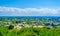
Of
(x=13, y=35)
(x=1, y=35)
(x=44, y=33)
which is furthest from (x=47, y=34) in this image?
(x=1, y=35)

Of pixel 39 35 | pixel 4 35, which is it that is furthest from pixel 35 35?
pixel 4 35

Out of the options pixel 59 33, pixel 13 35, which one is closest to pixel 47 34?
pixel 59 33

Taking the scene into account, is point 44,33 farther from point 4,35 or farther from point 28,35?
point 4,35

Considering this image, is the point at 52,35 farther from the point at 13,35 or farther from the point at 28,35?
the point at 13,35

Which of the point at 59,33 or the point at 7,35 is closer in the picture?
the point at 7,35

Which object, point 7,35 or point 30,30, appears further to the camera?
point 30,30

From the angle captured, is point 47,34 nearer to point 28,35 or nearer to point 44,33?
point 44,33

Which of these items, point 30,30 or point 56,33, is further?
point 30,30
